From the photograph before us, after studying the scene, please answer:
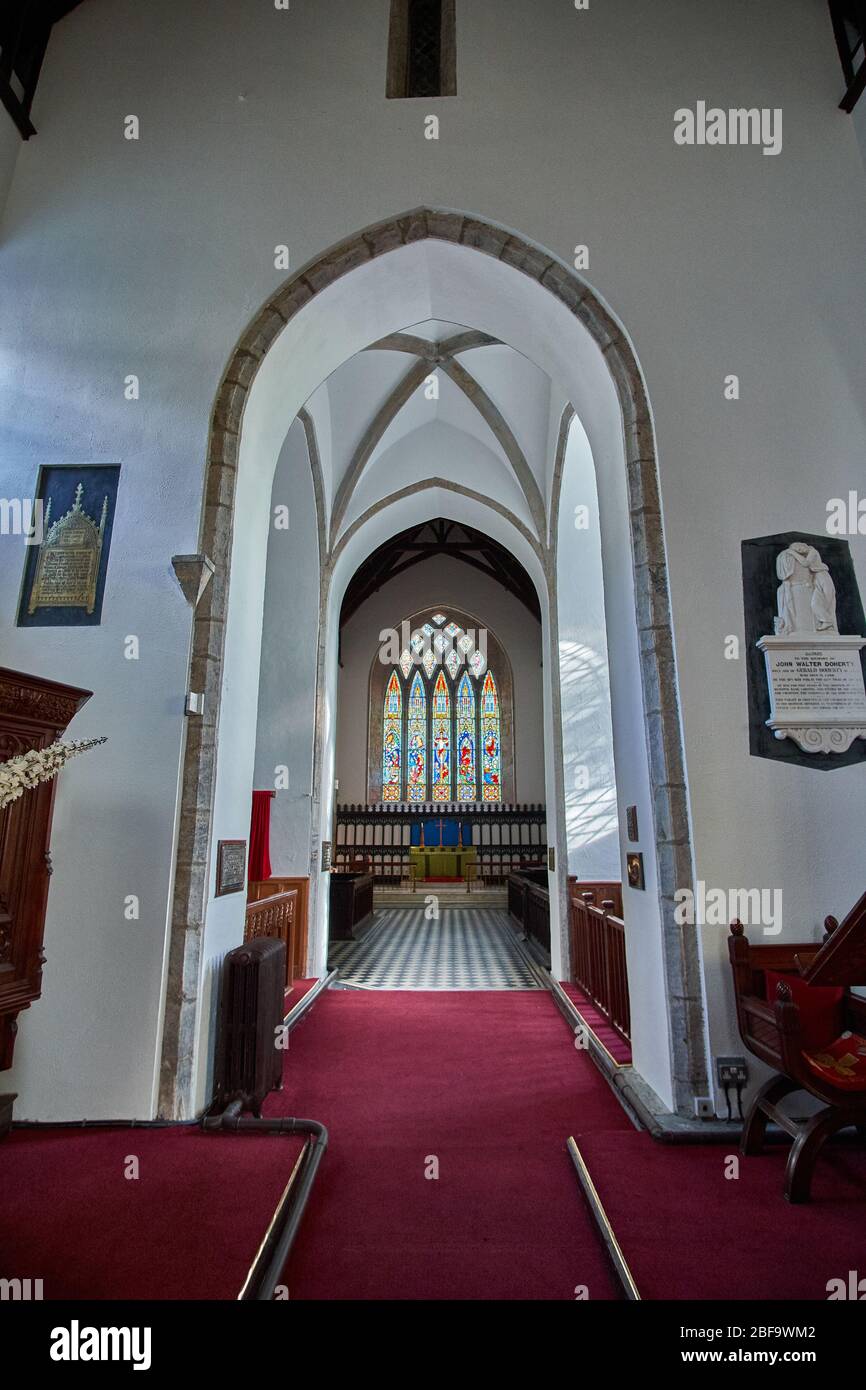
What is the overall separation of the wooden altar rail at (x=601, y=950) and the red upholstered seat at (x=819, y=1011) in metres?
1.35

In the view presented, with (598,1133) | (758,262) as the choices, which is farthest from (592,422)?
(598,1133)

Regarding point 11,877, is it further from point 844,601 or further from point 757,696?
point 844,601

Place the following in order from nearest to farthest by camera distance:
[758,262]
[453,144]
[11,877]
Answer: [11,877] < [758,262] < [453,144]

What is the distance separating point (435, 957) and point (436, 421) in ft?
19.5

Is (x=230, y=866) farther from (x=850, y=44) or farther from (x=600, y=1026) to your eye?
(x=850, y=44)

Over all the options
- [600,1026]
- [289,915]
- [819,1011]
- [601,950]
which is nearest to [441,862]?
[289,915]

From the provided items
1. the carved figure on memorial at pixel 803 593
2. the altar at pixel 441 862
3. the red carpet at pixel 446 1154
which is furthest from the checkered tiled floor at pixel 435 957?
the carved figure on memorial at pixel 803 593

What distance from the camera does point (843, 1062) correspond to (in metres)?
2.39

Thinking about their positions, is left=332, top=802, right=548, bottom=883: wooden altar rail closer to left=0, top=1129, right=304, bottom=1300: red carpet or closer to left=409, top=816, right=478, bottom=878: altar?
left=409, top=816, right=478, bottom=878: altar

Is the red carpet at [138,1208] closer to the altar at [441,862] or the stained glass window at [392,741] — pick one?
the altar at [441,862]

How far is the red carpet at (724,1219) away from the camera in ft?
6.15

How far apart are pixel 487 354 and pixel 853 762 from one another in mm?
4912
